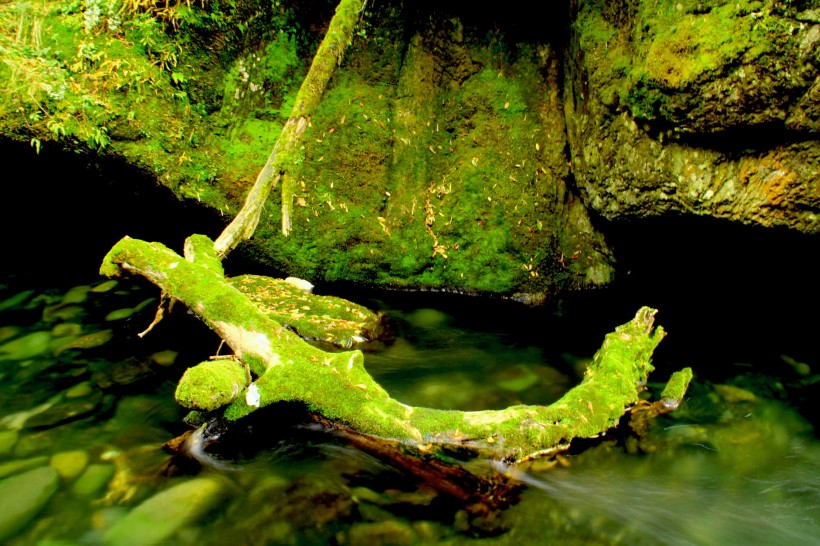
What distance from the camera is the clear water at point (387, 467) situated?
8.86 ft

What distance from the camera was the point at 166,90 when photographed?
534 centimetres

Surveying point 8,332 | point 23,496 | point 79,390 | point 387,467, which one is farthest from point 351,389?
point 8,332

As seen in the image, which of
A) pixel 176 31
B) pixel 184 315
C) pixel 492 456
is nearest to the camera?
pixel 492 456

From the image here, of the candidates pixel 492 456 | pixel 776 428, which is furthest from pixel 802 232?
pixel 492 456

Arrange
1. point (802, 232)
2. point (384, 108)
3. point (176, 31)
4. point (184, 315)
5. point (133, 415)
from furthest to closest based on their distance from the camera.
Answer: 1. point (384, 108)
2. point (176, 31)
3. point (184, 315)
4. point (133, 415)
5. point (802, 232)

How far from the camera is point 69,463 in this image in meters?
3.04

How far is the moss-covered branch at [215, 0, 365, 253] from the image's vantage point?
395 centimetres

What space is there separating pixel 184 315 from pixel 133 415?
1.61 metres

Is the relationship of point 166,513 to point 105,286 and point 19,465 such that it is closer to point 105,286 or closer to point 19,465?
point 19,465

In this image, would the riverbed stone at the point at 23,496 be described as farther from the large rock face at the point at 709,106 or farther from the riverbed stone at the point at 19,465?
the large rock face at the point at 709,106

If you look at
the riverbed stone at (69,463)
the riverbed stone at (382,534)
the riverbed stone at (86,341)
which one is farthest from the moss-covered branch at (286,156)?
the riverbed stone at (382,534)

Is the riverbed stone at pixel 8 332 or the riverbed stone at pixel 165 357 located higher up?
the riverbed stone at pixel 165 357

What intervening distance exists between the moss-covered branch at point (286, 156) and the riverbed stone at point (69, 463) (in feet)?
5.20

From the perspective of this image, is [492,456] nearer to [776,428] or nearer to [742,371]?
[776,428]
